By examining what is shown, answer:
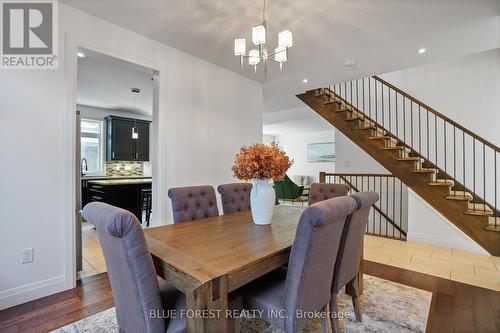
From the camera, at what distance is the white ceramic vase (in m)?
1.97

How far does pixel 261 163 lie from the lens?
75.4 inches

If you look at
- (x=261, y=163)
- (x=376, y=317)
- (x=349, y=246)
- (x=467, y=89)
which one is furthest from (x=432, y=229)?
(x=261, y=163)

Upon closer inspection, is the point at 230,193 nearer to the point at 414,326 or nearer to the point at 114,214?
the point at 114,214

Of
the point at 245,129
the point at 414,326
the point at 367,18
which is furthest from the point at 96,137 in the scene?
the point at 414,326

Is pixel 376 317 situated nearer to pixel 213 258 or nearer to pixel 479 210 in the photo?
pixel 213 258

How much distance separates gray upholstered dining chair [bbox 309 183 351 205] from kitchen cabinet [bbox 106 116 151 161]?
184 inches

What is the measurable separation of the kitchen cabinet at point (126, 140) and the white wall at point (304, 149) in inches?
228

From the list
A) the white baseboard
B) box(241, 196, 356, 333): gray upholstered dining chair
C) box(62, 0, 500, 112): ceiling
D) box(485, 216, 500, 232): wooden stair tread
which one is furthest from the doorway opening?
box(485, 216, 500, 232): wooden stair tread

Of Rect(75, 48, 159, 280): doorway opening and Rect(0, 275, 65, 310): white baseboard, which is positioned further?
Rect(75, 48, 159, 280): doorway opening

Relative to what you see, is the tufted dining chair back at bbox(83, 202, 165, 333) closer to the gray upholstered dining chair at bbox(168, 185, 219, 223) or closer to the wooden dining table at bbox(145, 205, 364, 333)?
the wooden dining table at bbox(145, 205, 364, 333)

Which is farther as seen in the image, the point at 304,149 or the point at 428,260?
the point at 304,149

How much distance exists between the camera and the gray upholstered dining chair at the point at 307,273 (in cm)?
119

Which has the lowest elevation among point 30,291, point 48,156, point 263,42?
point 30,291

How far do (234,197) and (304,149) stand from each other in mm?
8308
